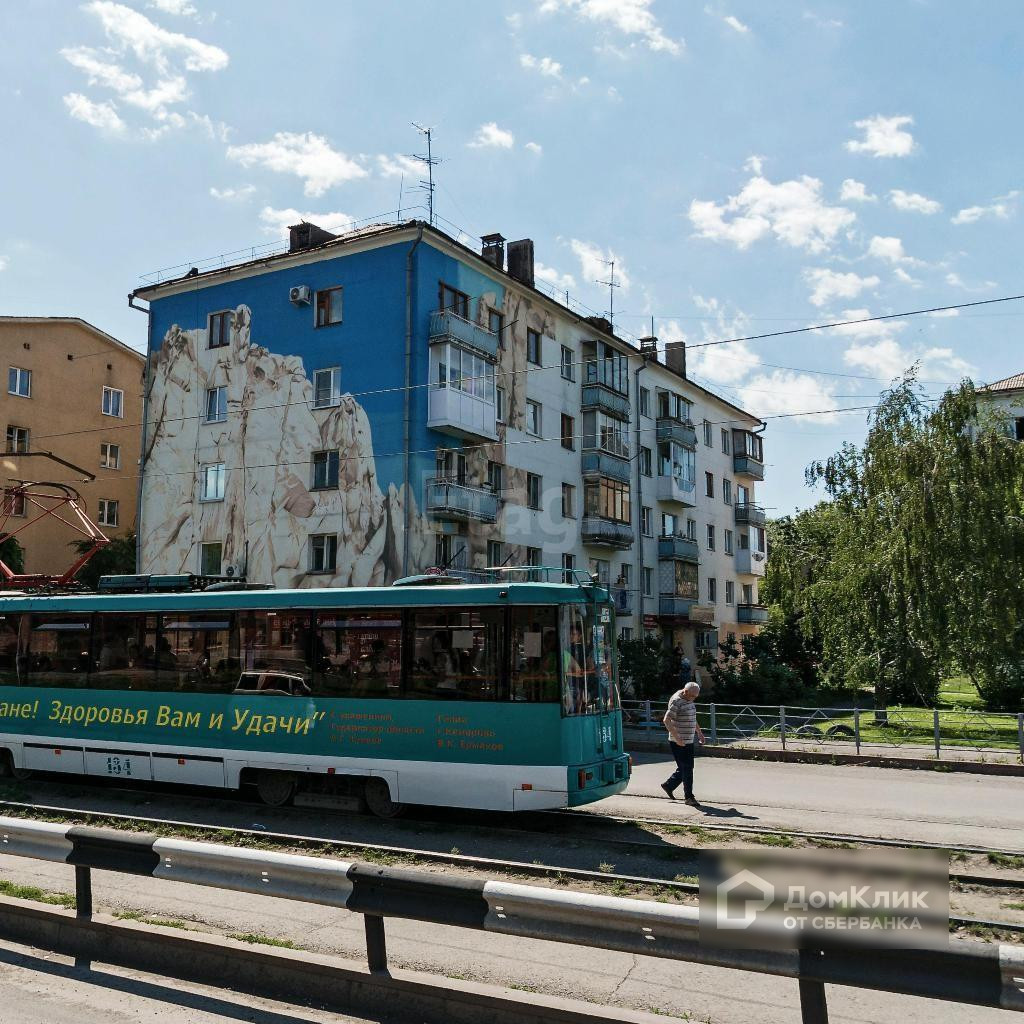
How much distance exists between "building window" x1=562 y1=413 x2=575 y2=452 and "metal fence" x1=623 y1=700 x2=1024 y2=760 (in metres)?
14.6

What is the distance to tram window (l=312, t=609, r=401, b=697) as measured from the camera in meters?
Result: 12.6

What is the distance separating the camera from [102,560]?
37.1 m

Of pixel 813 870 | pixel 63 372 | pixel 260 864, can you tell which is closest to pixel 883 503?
pixel 813 870

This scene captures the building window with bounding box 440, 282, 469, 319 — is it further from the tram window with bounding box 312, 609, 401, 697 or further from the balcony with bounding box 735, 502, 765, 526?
the balcony with bounding box 735, 502, 765, 526

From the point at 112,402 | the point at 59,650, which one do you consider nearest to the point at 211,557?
the point at 112,402

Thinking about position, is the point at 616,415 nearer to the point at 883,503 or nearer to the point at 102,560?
the point at 883,503

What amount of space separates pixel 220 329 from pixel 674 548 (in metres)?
20.5

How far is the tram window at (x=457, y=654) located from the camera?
39.2ft

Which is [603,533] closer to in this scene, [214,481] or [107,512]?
[214,481]

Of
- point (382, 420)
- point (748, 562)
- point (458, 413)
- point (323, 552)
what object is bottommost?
point (323, 552)

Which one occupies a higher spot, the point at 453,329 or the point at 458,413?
the point at 453,329

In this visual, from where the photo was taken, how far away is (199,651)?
555 inches

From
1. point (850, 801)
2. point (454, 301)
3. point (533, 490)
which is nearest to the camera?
point (850, 801)

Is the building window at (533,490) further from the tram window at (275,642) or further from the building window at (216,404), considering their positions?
the tram window at (275,642)
